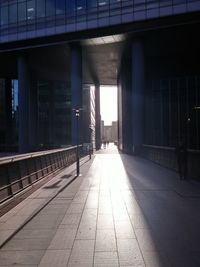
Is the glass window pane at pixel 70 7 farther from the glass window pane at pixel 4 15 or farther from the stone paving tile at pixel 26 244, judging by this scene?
the stone paving tile at pixel 26 244

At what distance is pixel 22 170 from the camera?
57.5 ft

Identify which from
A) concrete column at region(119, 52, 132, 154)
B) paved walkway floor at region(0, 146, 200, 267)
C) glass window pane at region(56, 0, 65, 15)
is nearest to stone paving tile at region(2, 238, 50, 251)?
paved walkway floor at region(0, 146, 200, 267)

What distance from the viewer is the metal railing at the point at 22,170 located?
14.3 metres

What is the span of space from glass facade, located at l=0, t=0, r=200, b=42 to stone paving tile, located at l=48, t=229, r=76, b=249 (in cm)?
4443

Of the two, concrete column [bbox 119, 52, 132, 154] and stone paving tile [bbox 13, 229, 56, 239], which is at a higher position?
concrete column [bbox 119, 52, 132, 154]

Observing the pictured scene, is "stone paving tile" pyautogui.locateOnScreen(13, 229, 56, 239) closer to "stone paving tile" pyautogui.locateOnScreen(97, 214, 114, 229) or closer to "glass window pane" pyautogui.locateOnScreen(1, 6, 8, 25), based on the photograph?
"stone paving tile" pyautogui.locateOnScreen(97, 214, 114, 229)

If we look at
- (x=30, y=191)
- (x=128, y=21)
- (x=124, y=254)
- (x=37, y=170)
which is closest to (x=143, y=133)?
(x=128, y=21)

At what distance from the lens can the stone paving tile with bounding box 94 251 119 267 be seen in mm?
7188

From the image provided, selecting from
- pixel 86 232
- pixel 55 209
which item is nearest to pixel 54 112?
pixel 55 209

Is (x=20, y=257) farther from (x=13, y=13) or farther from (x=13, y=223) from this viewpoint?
(x=13, y=13)

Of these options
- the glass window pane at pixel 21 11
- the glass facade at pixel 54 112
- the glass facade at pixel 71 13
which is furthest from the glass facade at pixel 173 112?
the glass facade at pixel 54 112

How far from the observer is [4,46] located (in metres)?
65.2

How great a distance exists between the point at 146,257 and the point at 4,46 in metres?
60.7

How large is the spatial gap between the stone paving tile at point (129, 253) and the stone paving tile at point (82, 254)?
47 centimetres
